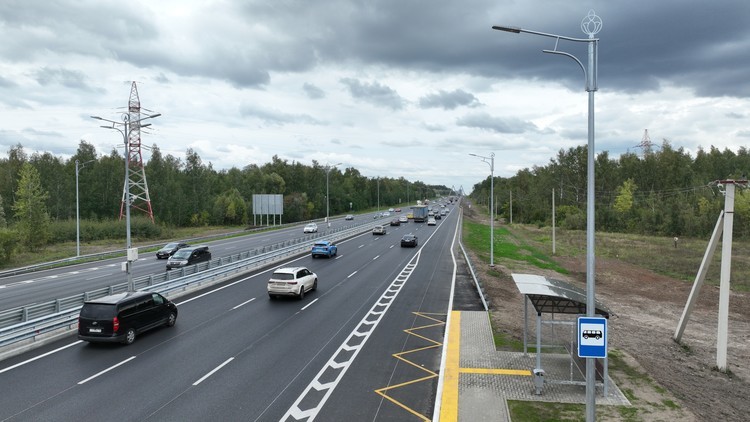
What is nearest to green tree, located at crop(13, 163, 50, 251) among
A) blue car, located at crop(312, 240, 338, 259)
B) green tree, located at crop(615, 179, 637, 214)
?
blue car, located at crop(312, 240, 338, 259)

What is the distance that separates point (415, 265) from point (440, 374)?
2383 centimetres

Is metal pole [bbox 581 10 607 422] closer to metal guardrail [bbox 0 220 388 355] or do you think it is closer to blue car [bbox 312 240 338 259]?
metal guardrail [bbox 0 220 388 355]

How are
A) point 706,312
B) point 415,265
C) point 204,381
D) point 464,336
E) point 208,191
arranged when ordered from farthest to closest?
point 208,191, point 415,265, point 706,312, point 464,336, point 204,381

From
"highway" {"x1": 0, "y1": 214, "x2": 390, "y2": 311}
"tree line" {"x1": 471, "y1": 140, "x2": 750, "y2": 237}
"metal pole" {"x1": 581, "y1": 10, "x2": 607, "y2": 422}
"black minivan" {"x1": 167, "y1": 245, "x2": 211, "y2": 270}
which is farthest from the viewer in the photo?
"tree line" {"x1": 471, "y1": 140, "x2": 750, "y2": 237}

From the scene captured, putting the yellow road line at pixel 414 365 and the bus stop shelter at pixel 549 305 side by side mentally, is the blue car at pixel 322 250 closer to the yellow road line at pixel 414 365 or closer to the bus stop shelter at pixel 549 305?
the yellow road line at pixel 414 365

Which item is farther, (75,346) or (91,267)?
(91,267)

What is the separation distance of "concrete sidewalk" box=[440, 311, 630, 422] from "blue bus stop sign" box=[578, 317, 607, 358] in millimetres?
2873

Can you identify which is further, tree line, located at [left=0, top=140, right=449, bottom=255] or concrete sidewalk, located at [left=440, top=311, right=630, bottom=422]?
tree line, located at [left=0, top=140, right=449, bottom=255]

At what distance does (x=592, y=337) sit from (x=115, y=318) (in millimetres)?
14078

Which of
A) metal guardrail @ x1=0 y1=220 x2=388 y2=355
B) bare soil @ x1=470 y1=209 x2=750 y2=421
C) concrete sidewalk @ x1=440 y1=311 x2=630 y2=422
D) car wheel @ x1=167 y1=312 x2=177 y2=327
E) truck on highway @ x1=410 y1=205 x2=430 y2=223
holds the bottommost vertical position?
bare soil @ x1=470 y1=209 x2=750 y2=421

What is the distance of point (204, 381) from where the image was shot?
13039 mm

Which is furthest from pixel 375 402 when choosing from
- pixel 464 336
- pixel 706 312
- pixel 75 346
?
pixel 706 312

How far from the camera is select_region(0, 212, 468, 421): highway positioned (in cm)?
1130

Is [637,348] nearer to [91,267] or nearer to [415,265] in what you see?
[415,265]
